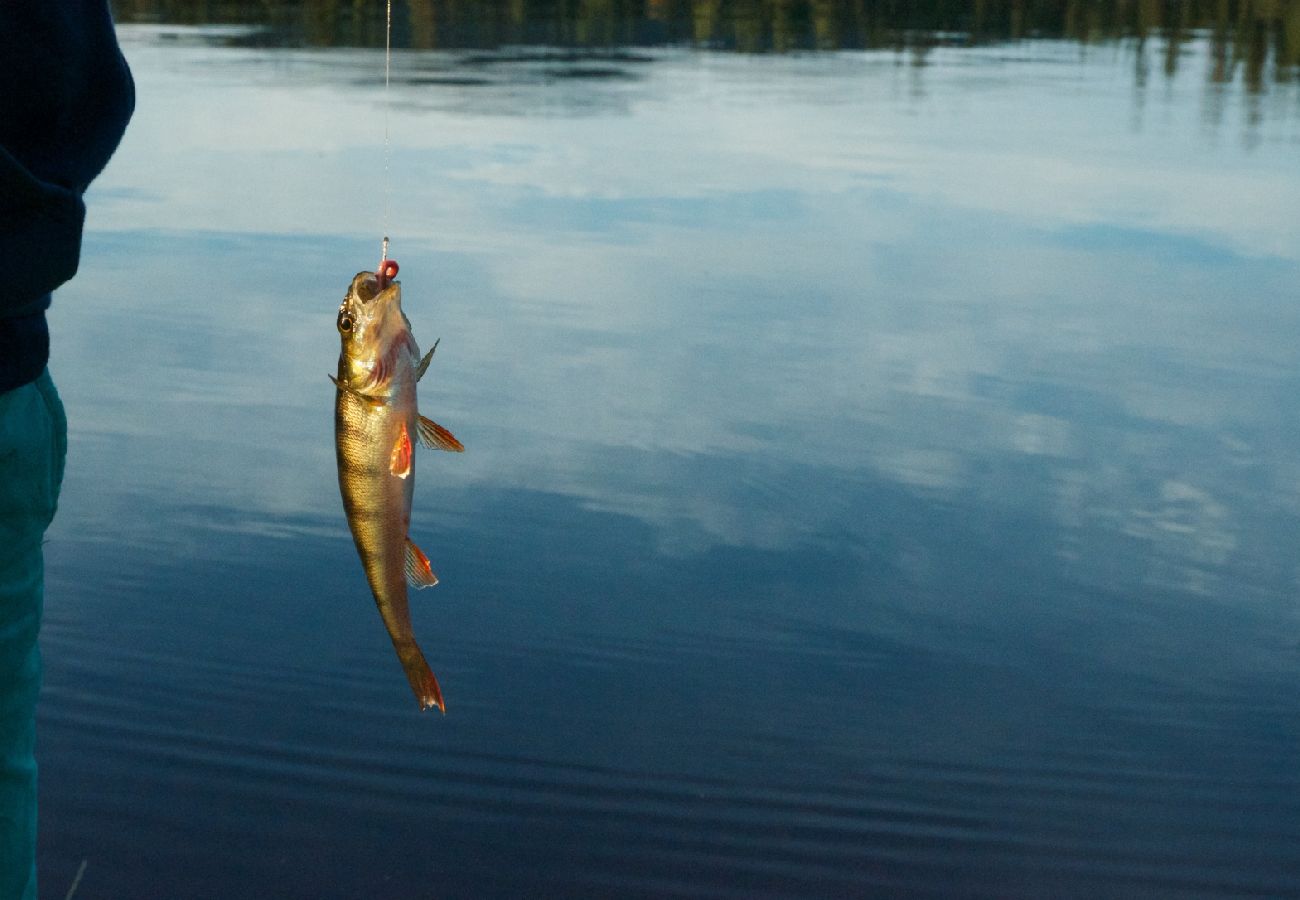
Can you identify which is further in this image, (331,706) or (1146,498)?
(1146,498)

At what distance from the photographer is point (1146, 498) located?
725 centimetres

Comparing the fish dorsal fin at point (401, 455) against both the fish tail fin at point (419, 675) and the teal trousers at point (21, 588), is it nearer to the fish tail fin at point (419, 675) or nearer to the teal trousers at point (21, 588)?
the fish tail fin at point (419, 675)

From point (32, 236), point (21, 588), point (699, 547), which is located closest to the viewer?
point (32, 236)

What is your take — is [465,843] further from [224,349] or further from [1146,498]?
[224,349]

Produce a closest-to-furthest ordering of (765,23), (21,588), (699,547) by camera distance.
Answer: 1. (21,588)
2. (699,547)
3. (765,23)

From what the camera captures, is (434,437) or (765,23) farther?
(765,23)

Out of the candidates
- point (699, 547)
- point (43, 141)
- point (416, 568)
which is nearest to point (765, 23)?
point (699, 547)

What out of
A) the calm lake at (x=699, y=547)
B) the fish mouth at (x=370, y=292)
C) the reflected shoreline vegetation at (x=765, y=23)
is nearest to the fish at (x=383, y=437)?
the fish mouth at (x=370, y=292)

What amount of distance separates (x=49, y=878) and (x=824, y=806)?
213 centimetres

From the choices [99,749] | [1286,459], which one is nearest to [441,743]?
[99,749]

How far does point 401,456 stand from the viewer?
8.43 ft

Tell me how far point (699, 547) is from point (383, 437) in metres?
4.16

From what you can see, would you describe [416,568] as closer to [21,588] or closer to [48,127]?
[21,588]

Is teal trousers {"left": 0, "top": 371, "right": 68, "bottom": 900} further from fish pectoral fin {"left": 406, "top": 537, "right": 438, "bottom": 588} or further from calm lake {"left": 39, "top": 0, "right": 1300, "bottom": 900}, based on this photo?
calm lake {"left": 39, "top": 0, "right": 1300, "bottom": 900}
